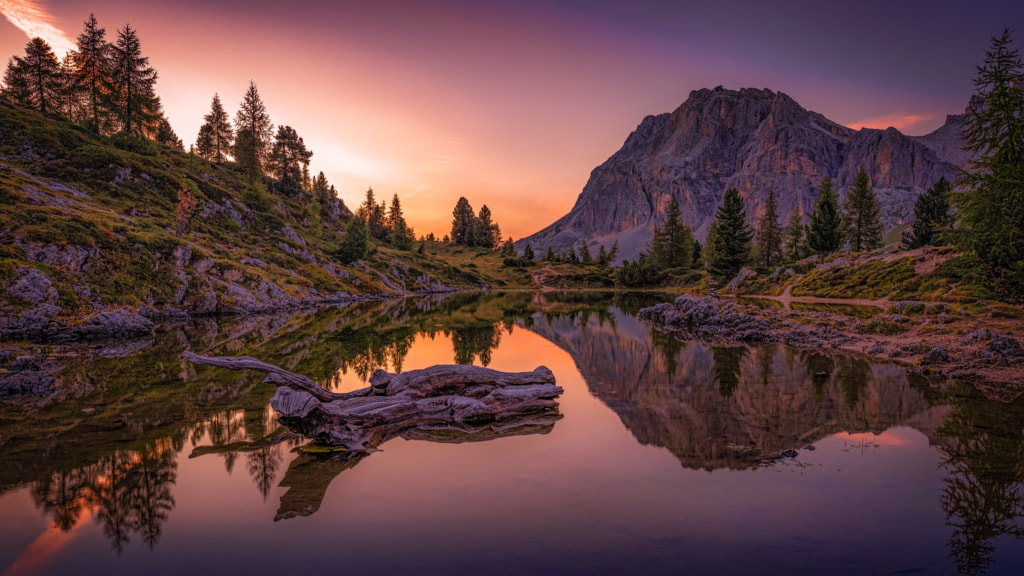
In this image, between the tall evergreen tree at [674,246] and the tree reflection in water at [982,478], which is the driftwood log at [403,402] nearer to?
the tree reflection in water at [982,478]

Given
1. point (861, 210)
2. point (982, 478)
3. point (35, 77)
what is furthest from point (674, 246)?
point (35, 77)

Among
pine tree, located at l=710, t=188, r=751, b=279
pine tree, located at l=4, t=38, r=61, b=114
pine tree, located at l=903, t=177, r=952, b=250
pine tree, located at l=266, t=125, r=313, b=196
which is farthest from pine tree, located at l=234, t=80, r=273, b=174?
pine tree, located at l=903, t=177, r=952, b=250

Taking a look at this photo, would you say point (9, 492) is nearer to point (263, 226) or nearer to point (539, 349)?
point (539, 349)

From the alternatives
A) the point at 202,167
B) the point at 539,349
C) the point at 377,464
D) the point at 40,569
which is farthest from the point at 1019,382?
the point at 202,167

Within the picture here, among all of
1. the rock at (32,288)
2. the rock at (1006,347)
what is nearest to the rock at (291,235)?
the rock at (32,288)

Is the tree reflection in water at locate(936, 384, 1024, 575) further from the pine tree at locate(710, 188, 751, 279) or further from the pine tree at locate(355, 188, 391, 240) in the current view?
the pine tree at locate(355, 188, 391, 240)

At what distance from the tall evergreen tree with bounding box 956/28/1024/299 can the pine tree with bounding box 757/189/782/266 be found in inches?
3873

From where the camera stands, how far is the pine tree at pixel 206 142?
128 metres

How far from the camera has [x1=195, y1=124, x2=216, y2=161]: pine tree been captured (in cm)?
12812

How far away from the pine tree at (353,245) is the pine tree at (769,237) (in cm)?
10461

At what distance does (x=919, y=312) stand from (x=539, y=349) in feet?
88.4

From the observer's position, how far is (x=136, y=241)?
40.3 meters

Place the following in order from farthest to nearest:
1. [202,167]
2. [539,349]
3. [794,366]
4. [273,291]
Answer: [202,167], [273,291], [539,349], [794,366]

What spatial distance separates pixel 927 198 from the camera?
244ft
